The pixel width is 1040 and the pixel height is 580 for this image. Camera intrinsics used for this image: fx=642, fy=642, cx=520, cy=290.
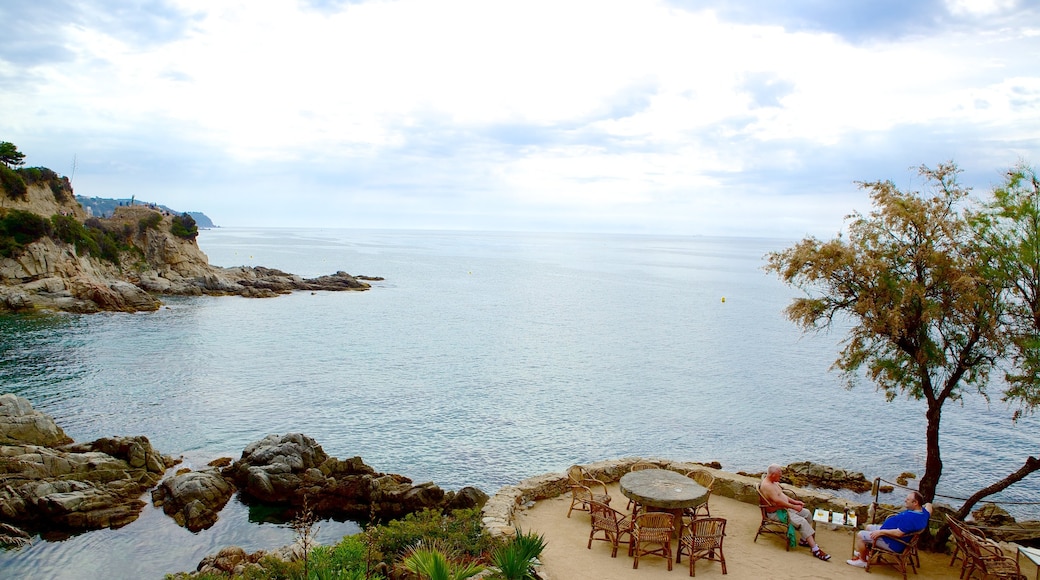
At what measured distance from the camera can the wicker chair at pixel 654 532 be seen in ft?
36.9

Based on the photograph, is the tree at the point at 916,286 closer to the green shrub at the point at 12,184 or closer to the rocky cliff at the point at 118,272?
the rocky cliff at the point at 118,272

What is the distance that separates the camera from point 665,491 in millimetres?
11898

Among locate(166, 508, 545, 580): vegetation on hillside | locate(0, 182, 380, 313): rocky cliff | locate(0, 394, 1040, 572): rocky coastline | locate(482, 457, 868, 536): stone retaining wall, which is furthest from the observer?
locate(0, 182, 380, 313): rocky cliff

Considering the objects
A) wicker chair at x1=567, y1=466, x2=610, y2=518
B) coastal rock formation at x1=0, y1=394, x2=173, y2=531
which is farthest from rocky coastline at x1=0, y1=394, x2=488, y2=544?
wicker chair at x1=567, y1=466, x2=610, y2=518

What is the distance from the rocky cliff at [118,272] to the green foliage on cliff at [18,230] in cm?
42

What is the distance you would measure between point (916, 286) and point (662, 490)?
6949 millimetres

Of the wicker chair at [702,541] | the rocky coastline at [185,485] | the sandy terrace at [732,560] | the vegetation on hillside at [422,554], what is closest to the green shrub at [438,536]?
the vegetation on hillside at [422,554]

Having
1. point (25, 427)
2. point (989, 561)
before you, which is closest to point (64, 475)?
point (25, 427)

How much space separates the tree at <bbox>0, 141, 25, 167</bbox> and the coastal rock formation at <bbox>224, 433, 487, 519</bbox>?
77.2 metres

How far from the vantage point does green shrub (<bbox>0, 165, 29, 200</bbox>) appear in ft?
231

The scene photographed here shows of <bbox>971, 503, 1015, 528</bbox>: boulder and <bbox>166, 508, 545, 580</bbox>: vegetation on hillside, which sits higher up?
<bbox>166, 508, 545, 580</bbox>: vegetation on hillside

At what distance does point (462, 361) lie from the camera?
167 feet

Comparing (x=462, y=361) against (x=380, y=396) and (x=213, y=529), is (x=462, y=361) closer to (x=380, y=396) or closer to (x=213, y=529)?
(x=380, y=396)

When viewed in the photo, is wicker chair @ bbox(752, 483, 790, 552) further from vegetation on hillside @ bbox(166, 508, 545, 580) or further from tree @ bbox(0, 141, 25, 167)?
tree @ bbox(0, 141, 25, 167)
